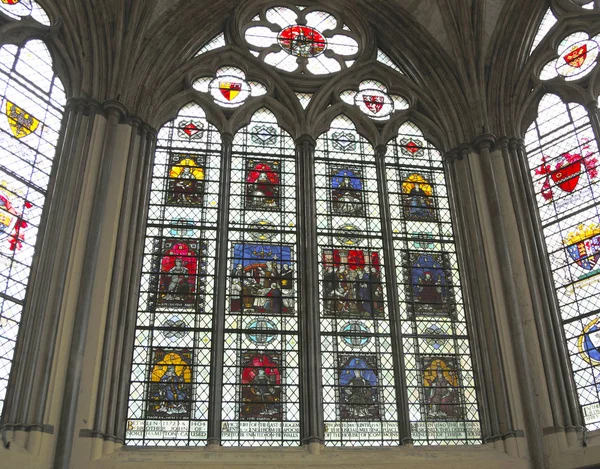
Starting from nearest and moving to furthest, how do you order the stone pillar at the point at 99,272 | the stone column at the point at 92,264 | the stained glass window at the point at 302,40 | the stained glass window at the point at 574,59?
the stone column at the point at 92,264 < the stone pillar at the point at 99,272 < the stained glass window at the point at 574,59 < the stained glass window at the point at 302,40

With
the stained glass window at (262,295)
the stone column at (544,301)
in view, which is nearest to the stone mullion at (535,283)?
the stone column at (544,301)

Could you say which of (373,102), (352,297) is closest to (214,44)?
(373,102)

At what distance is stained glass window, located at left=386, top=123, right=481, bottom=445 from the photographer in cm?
1142

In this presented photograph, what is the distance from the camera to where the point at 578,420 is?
35.7 feet

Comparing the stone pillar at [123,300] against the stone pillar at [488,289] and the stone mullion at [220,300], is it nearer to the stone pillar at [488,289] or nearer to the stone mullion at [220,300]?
the stone mullion at [220,300]

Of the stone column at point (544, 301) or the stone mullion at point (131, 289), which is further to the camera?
the stone column at point (544, 301)

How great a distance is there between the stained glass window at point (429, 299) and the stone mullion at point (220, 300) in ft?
9.03

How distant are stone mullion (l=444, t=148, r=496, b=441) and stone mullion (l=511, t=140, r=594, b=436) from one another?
0.89 m

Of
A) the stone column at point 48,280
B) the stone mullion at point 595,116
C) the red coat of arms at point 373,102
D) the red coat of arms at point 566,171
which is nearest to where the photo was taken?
the stone column at point 48,280

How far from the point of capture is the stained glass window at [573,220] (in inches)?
448

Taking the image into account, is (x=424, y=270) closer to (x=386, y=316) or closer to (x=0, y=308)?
(x=386, y=316)

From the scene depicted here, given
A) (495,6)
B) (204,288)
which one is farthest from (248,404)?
(495,6)

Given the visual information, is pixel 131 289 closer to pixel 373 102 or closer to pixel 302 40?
pixel 373 102

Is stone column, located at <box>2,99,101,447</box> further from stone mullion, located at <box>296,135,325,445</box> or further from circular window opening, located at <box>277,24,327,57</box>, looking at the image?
circular window opening, located at <box>277,24,327,57</box>
